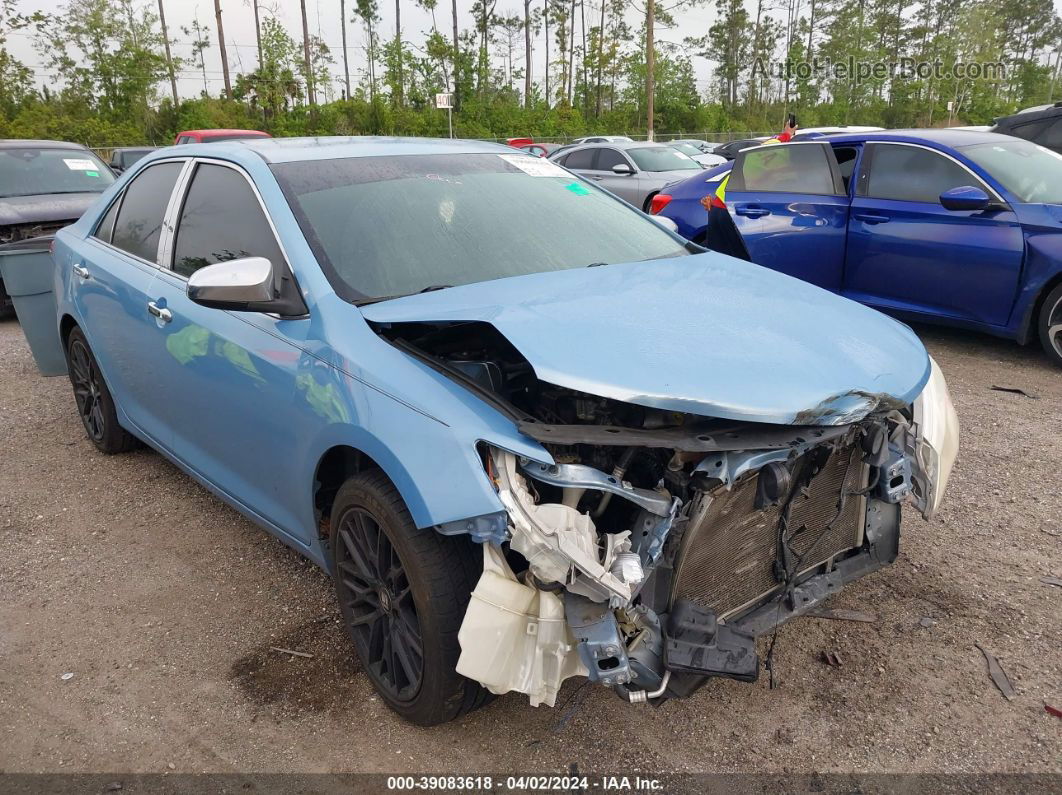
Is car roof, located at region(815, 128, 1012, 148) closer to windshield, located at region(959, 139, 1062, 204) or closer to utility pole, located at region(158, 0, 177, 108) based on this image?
windshield, located at region(959, 139, 1062, 204)

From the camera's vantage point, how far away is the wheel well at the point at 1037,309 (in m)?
5.56

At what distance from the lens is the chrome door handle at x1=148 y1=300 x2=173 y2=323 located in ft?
11.1

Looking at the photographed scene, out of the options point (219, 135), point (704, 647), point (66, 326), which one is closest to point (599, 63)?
point (219, 135)

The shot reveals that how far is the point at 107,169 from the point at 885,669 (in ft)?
34.0

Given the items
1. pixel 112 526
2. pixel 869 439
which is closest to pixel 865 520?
pixel 869 439

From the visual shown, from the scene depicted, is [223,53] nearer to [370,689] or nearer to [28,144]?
[28,144]

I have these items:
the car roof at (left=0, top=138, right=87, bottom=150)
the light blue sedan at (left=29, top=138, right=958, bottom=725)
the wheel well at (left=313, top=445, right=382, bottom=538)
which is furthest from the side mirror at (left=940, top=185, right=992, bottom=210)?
the car roof at (left=0, top=138, right=87, bottom=150)

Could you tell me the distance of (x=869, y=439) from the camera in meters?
2.45

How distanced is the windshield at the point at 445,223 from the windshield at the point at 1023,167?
3.55 m

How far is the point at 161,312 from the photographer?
342 cm

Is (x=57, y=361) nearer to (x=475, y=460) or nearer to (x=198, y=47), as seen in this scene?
(x=475, y=460)

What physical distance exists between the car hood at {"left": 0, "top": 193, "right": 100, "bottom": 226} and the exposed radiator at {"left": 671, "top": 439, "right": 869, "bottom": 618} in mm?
8465

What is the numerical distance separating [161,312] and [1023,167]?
19.2ft

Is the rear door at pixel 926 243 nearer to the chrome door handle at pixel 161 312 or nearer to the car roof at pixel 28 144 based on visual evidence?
the chrome door handle at pixel 161 312
